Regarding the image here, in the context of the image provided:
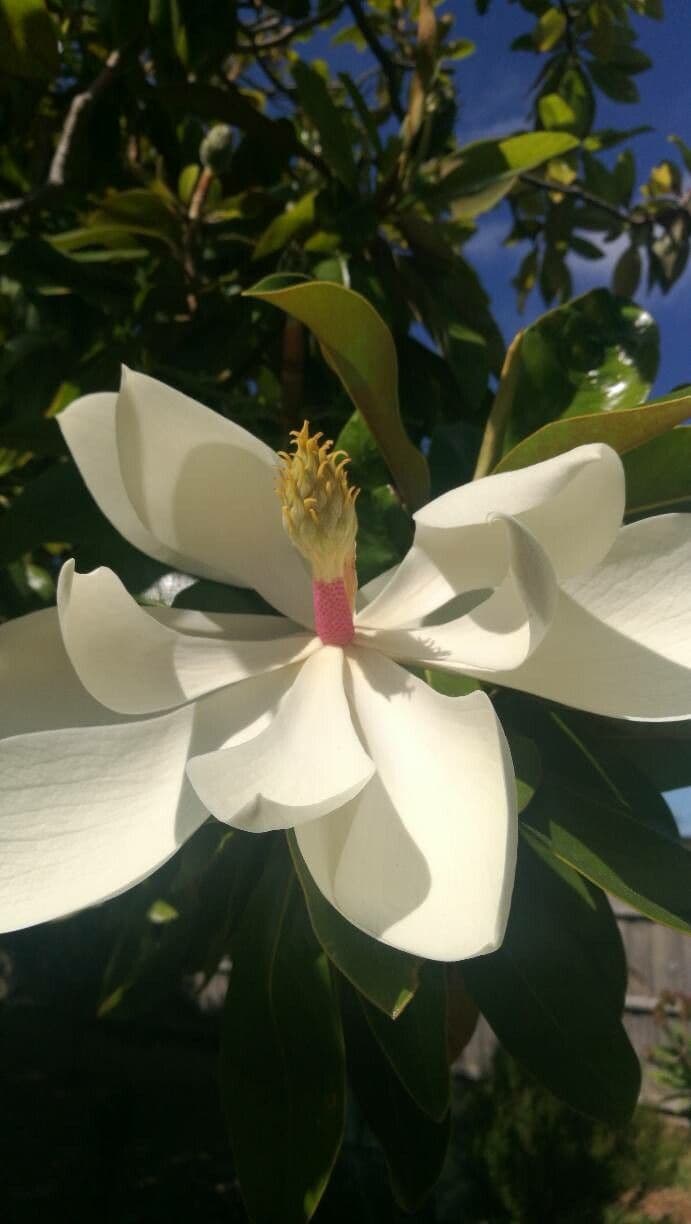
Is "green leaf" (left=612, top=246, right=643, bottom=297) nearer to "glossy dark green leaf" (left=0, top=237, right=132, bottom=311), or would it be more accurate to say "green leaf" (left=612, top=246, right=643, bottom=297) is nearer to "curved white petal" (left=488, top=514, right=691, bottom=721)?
"glossy dark green leaf" (left=0, top=237, right=132, bottom=311)

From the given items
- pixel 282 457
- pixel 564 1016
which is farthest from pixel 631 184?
pixel 564 1016

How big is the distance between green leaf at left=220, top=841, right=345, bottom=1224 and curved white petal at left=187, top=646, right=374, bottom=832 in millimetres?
175

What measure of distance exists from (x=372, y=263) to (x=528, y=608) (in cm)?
86

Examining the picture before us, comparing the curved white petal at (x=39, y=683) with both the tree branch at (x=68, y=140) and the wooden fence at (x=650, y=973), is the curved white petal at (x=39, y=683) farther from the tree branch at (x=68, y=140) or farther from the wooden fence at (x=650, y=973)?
the wooden fence at (x=650, y=973)

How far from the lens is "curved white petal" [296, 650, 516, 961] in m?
0.45

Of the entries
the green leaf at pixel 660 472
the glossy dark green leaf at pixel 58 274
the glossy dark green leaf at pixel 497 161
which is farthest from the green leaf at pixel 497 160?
the green leaf at pixel 660 472

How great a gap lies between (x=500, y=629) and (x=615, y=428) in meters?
0.14

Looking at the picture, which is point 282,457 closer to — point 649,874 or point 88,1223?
point 649,874

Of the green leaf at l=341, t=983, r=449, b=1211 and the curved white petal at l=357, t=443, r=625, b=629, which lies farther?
the green leaf at l=341, t=983, r=449, b=1211

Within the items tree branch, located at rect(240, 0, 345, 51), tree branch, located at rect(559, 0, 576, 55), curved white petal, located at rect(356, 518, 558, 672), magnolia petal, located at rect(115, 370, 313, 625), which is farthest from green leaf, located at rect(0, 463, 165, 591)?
tree branch, located at rect(559, 0, 576, 55)

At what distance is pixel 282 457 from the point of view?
72cm

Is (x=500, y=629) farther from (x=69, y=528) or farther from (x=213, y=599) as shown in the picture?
(x=69, y=528)

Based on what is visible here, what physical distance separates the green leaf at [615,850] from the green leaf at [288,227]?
783mm

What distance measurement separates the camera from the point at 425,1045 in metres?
0.60
